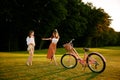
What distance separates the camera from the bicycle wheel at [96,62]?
11.3m

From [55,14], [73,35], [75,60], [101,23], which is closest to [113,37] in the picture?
[101,23]

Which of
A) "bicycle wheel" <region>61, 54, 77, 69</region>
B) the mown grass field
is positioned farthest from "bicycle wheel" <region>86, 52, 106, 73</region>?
"bicycle wheel" <region>61, 54, 77, 69</region>

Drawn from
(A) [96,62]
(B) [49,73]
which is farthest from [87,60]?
(B) [49,73]

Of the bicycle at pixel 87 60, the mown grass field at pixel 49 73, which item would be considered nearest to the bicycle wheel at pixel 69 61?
the bicycle at pixel 87 60

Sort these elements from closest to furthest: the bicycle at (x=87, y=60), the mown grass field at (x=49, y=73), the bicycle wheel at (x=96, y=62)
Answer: the mown grass field at (x=49, y=73), the bicycle wheel at (x=96, y=62), the bicycle at (x=87, y=60)

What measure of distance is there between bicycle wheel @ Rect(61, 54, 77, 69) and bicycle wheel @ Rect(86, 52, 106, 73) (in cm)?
126

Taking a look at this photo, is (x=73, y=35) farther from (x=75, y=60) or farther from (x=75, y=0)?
(x=75, y=60)

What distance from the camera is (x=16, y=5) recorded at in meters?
43.0

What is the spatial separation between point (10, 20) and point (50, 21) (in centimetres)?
742

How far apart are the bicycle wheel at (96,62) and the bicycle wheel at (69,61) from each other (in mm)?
1263

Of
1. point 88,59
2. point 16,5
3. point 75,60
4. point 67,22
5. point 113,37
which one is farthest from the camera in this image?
point 113,37

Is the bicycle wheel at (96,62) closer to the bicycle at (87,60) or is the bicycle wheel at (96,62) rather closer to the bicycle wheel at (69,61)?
the bicycle at (87,60)

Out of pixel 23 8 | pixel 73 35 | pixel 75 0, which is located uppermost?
pixel 75 0

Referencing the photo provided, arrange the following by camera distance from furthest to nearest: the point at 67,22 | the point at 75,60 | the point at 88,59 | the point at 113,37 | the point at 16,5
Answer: the point at 113,37 < the point at 67,22 < the point at 16,5 < the point at 75,60 < the point at 88,59
